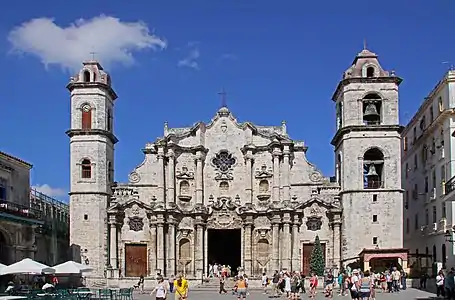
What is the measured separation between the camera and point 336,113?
2496 inches

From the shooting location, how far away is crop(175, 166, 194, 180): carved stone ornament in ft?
209

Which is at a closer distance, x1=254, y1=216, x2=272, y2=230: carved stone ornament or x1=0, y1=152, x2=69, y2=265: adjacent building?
x1=0, y1=152, x2=69, y2=265: adjacent building

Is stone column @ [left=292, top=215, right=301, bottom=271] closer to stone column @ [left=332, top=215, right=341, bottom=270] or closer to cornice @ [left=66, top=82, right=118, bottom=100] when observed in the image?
stone column @ [left=332, top=215, right=341, bottom=270]

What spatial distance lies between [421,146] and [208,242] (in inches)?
736

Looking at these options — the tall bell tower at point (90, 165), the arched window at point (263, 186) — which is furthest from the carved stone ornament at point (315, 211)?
the tall bell tower at point (90, 165)

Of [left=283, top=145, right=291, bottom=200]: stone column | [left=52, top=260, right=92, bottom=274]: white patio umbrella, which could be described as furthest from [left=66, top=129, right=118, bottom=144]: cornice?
[left=52, top=260, right=92, bottom=274]: white patio umbrella

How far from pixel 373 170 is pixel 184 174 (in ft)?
49.3

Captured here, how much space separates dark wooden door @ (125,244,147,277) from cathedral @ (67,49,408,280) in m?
0.08

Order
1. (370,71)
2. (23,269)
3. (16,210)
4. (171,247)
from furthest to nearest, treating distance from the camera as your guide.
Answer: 1. (171,247)
2. (370,71)
3. (16,210)
4. (23,269)

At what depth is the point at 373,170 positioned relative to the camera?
2322 inches

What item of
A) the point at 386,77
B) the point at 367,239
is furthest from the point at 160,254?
the point at 386,77

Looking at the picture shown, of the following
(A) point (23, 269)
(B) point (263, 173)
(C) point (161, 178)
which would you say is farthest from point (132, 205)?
(A) point (23, 269)

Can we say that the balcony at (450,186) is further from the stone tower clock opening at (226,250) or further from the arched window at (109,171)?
the arched window at (109,171)

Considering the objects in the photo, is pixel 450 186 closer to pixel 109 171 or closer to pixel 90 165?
pixel 90 165
